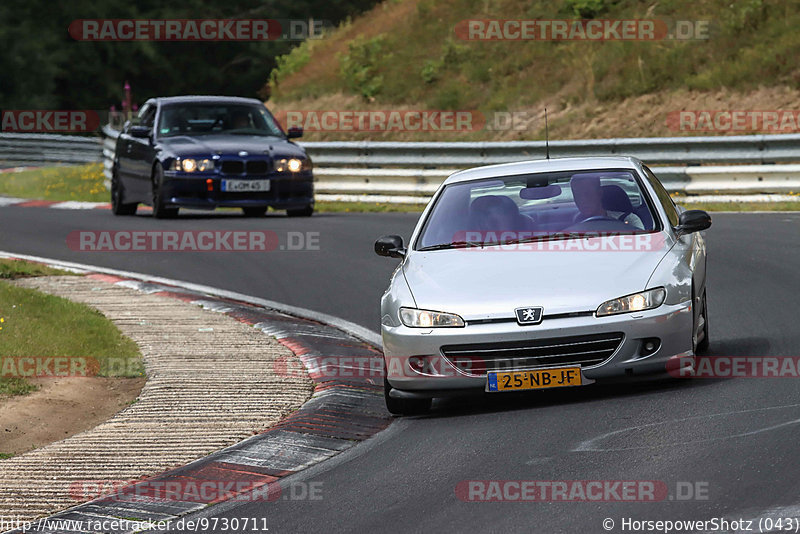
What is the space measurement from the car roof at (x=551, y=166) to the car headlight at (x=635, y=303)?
64.3 inches

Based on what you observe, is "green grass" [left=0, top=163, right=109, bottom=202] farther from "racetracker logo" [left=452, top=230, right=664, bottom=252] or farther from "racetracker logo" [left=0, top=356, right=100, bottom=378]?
"racetracker logo" [left=452, top=230, right=664, bottom=252]

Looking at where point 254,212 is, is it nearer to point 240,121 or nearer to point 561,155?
point 240,121

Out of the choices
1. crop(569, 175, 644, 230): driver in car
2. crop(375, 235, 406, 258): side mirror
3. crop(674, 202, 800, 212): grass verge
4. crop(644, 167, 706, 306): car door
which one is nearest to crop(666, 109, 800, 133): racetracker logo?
crop(674, 202, 800, 212): grass verge

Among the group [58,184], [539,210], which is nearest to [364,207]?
[58,184]

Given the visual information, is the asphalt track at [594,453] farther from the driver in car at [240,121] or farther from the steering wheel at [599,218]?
the driver in car at [240,121]

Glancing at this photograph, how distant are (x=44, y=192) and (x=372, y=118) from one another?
7.38 m

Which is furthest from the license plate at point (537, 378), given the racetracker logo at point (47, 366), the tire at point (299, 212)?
the tire at point (299, 212)

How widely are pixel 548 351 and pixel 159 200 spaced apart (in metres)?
12.7

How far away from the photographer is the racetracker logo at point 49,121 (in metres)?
57.3

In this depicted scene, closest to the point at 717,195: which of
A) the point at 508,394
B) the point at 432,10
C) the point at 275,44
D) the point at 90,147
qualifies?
the point at 508,394

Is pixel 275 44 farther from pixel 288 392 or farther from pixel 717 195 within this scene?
pixel 288 392

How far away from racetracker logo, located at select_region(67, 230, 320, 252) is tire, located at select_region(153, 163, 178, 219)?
1.25m

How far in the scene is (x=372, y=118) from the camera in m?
31.8

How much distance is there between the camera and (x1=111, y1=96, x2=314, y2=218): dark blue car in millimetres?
19328
